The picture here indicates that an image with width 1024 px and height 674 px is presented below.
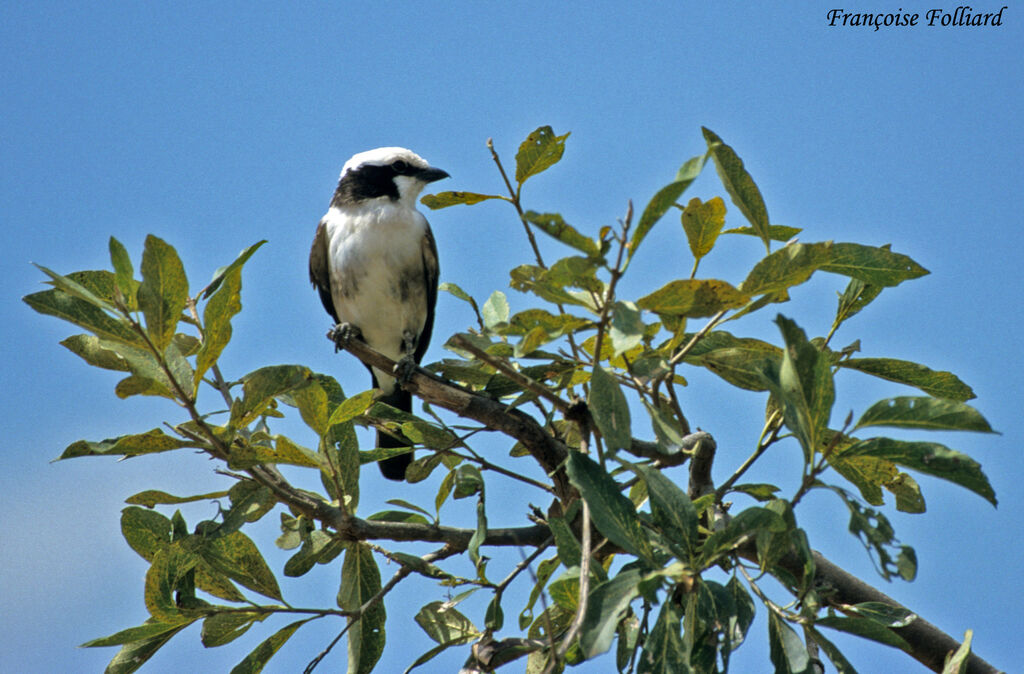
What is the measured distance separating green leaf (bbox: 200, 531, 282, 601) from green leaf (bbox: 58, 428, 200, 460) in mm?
362

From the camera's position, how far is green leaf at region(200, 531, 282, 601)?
2.94 m

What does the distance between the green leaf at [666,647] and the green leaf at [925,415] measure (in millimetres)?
609

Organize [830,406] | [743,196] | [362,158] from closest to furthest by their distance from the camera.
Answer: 1. [830,406]
2. [743,196]
3. [362,158]

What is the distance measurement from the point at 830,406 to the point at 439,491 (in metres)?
1.48

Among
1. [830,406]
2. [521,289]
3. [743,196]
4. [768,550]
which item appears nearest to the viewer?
[830,406]

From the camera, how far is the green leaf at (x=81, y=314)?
245 cm

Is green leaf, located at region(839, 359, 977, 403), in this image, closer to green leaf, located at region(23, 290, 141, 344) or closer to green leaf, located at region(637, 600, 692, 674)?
green leaf, located at region(637, 600, 692, 674)

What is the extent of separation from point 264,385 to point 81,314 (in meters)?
0.49

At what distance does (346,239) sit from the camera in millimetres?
5602

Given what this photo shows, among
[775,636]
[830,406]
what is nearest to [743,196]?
[830,406]

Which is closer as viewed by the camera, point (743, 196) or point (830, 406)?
point (830, 406)

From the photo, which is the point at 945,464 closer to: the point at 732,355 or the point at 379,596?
the point at 732,355

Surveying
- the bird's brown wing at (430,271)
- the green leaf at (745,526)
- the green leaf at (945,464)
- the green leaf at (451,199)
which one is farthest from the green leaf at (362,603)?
the bird's brown wing at (430,271)

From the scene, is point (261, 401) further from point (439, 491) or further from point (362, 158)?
point (362, 158)
